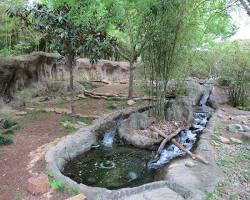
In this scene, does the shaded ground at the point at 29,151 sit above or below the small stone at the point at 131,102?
below

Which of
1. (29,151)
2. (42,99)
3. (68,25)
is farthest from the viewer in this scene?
(42,99)

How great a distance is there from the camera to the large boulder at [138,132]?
6.74 metres

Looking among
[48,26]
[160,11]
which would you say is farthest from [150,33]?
[48,26]

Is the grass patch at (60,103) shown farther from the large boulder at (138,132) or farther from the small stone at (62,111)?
the large boulder at (138,132)

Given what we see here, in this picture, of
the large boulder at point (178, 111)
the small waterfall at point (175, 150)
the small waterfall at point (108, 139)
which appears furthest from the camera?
the large boulder at point (178, 111)

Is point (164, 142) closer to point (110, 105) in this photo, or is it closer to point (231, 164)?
point (231, 164)

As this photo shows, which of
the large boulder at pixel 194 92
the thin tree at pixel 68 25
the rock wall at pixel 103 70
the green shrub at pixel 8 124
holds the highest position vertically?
the thin tree at pixel 68 25

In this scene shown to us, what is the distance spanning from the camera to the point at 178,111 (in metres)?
8.45

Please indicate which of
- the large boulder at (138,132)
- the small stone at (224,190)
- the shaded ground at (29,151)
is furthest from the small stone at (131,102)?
the small stone at (224,190)

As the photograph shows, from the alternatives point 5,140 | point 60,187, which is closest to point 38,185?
point 60,187

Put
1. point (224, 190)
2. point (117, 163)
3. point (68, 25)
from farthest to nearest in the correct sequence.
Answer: point (68, 25) → point (117, 163) → point (224, 190)

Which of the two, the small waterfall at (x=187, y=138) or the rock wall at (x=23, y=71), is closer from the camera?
the small waterfall at (x=187, y=138)

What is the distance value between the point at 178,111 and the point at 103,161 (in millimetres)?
3292

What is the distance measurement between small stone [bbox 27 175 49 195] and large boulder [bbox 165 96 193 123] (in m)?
4.68
